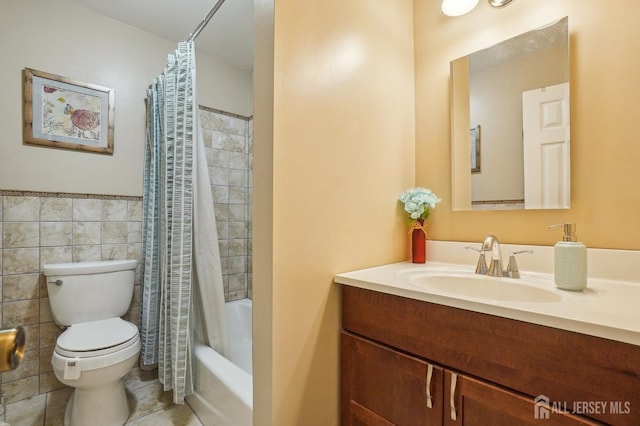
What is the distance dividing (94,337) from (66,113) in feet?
4.44

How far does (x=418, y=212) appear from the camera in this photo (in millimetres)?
1289

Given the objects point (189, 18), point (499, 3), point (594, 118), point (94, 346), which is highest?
point (189, 18)

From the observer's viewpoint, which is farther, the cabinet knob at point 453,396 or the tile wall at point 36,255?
the tile wall at point 36,255

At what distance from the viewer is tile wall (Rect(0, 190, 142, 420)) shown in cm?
160

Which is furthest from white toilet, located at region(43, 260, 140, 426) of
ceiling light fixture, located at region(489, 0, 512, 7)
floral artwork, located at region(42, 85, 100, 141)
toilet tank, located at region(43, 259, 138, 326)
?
ceiling light fixture, located at region(489, 0, 512, 7)

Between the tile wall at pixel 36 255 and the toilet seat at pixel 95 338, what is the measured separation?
316 millimetres

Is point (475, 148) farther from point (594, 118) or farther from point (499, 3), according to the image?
point (499, 3)

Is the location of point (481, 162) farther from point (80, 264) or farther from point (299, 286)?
point (80, 264)

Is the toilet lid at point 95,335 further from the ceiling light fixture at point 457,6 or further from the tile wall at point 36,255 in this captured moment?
the ceiling light fixture at point 457,6

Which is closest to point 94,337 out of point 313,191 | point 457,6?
point 313,191

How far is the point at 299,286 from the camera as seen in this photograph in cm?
95

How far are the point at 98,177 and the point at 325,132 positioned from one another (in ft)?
5.54

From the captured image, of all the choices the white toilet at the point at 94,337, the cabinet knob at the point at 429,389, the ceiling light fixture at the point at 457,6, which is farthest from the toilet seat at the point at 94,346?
the ceiling light fixture at the point at 457,6

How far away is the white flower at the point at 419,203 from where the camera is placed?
4.22 feet
